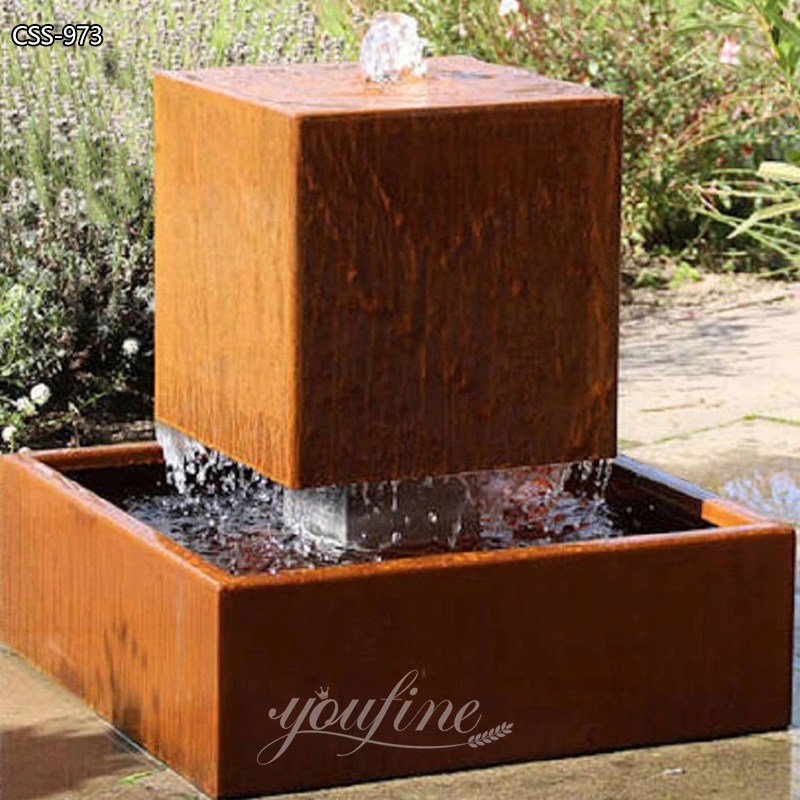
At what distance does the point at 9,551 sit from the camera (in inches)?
211

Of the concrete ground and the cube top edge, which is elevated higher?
the cube top edge

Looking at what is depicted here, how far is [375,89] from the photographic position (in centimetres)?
485

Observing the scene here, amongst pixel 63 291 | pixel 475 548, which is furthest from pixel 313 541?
pixel 63 291

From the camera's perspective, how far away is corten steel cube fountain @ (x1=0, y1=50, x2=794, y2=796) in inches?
177

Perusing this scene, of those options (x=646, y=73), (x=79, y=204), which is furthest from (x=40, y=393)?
(x=646, y=73)

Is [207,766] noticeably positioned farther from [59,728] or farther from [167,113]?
[167,113]

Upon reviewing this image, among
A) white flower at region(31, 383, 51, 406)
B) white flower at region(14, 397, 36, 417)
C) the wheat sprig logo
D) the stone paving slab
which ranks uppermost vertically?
white flower at region(31, 383, 51, 406)

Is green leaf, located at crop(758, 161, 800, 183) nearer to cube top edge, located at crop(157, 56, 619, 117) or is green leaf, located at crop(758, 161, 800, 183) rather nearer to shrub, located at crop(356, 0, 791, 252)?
cube top edge, located at crop(157, 56, 619, 117)

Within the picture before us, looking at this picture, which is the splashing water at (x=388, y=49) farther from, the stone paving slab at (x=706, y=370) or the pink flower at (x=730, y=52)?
the pink flower at (x=730, y=52)

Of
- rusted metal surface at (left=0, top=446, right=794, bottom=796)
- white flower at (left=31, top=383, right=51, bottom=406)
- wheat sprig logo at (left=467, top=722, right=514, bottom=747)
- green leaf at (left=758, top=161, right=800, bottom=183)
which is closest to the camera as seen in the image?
rusted metal surface at (left=0, top=446, right=794, bottom=796)

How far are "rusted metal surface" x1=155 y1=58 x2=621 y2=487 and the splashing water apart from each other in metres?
0.07

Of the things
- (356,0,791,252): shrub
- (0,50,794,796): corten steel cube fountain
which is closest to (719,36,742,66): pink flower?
(356,0,791,252): shrub

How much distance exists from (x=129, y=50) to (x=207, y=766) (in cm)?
388

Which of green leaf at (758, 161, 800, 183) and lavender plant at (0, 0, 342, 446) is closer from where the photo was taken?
green leaf at (758, 161, 800, 183)
